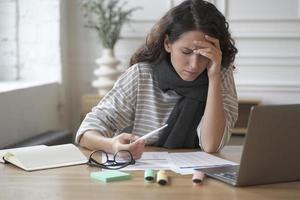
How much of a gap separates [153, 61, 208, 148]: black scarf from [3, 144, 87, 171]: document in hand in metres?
0.38

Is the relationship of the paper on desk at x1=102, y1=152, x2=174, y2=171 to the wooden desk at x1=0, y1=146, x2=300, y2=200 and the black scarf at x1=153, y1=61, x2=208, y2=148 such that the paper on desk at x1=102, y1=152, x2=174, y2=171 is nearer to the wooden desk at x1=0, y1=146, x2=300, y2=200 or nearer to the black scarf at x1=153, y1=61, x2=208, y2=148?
the wooden desk at x1=0, y1=146, x2=300, y2=200

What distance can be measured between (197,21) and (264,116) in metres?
0.71

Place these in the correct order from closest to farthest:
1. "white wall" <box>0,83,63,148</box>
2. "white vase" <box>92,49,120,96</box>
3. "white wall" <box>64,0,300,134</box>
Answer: "white wall" <box>0,83,63,148</box> → "white vase" <box>92,49,120,96</box> → "white wall" <box>64,0,300,134</box>

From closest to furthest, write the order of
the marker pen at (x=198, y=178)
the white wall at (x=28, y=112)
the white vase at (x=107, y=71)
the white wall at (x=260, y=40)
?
the marker pen at (x=198, y=178) < the white wall at (x=28, y=112) < the white vase at (x=107, y=71) < the white wall at (x=260, y=40)

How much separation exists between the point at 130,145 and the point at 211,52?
47 centimetres

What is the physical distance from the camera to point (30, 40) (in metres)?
3.13

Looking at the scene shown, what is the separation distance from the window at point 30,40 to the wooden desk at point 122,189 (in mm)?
1998

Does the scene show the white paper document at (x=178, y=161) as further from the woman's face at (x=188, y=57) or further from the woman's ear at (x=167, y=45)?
the woman's ear at (x=167, y=45)

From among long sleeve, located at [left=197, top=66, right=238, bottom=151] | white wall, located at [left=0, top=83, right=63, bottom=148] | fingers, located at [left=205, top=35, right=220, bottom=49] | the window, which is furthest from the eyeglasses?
the window

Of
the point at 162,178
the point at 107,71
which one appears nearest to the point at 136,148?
the point at 162,178

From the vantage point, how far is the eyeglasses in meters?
1.31

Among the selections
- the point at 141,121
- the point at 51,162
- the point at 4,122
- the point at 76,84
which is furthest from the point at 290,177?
the point at 76,84

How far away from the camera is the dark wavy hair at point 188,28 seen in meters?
1.67

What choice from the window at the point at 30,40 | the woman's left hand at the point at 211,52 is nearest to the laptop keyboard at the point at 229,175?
the woman's left hand at the point at 211,52
